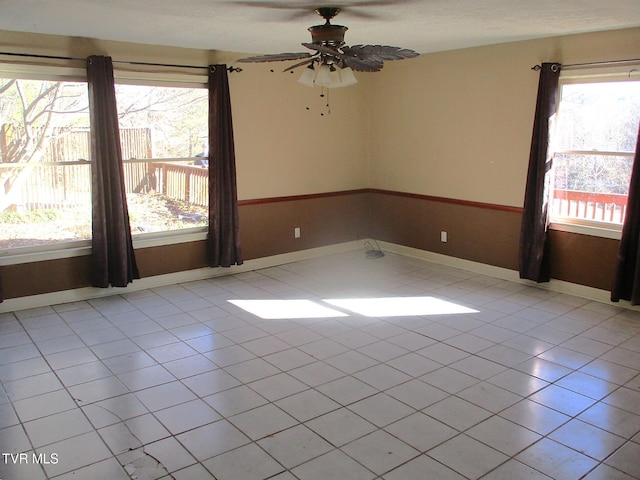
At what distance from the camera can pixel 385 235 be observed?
6891 mm

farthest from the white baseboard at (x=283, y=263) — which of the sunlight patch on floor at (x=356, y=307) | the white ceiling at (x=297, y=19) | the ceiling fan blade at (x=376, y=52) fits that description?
the ceiling fan blade at (x=376, y=52)

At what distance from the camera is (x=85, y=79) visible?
189 inches

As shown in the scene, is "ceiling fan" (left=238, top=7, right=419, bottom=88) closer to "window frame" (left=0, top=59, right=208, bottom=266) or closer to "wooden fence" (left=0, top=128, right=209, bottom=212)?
"window frame" (left=0, top=59, right=208, bottom=266)

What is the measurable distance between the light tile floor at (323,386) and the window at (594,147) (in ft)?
2.73

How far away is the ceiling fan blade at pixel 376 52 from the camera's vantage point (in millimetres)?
3203

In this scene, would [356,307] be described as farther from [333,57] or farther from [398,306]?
[333,57]

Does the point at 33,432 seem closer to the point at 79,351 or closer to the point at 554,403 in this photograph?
the point at 79,351

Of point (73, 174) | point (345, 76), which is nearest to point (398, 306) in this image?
point (345, 76)

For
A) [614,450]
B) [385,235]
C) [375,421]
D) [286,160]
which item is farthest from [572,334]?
[286,160]

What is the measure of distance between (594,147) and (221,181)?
349 centimetres

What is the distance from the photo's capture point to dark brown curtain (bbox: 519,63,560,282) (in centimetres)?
489

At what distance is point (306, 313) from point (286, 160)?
7.13 ft

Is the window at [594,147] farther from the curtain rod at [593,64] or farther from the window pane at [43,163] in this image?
the window pane at [43,163]

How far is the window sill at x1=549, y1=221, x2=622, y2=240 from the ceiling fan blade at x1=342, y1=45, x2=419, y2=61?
2645 millimetres
